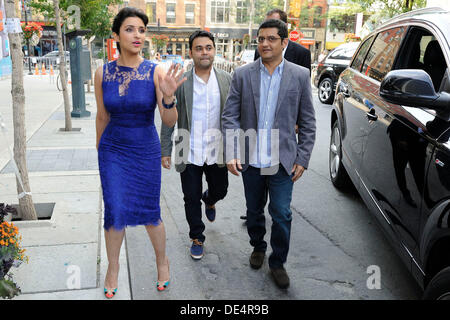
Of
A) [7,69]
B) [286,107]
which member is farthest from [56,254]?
[7,69]

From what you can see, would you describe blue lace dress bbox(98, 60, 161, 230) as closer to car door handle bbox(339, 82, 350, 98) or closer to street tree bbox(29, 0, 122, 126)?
car door handle bbox(339, 82, 350, 98)

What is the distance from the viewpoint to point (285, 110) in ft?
9.95

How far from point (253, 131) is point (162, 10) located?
55.7 metres

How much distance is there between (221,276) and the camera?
11.1 feet

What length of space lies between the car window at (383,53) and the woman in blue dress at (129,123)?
198 centimetres

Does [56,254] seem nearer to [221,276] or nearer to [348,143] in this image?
[221,276]

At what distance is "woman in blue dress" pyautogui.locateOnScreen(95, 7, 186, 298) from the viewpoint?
2797mm

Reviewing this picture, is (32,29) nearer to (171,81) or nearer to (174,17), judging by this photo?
(171,81)

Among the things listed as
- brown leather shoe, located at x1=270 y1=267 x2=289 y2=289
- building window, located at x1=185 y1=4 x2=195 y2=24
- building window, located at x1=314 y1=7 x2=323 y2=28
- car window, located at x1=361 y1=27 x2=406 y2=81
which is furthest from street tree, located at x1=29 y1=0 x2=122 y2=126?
building window, located at x1=314 y1=7 x2=323 y2=28

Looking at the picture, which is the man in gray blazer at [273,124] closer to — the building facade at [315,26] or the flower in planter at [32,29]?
the flower in planter at [32,29]

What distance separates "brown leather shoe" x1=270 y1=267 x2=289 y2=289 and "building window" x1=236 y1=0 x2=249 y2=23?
5568 cm

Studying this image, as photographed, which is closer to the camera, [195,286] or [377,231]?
[195,286]

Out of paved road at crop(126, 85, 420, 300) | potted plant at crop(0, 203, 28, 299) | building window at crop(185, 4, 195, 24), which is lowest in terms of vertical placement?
paved road at crop(126, 85, 420, 300)

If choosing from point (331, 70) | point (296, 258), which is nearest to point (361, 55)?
point (296, 258)
